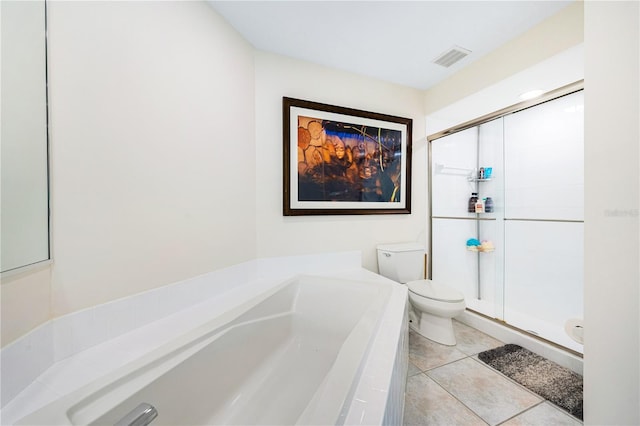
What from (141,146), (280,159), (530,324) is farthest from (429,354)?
(141,146)

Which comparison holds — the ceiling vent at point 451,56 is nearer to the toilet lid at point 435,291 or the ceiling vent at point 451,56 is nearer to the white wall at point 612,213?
the white wall at point 612,213

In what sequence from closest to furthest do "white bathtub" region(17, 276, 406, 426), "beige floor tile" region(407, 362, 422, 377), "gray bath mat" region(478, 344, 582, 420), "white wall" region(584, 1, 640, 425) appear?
"white bathtub" region(17, 276, 406, 426) → "white wall" region(584, 1, 640, 425) → "gray bath mat" region(478, 344, 582, 420) → "beige floor tile" region(407, 362, 422, 377)

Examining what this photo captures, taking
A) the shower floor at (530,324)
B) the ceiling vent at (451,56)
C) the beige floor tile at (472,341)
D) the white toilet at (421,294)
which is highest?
the ceiling vent at (451,56)

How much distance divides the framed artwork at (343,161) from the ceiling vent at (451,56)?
534 millimetres

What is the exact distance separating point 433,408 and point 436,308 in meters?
0.67

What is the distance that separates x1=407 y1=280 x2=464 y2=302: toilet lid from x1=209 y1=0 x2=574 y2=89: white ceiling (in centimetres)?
192

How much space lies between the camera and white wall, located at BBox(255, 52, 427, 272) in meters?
1.88

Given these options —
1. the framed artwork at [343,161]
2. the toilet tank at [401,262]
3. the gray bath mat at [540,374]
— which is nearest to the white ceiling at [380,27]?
the framed artwork at [343,161]

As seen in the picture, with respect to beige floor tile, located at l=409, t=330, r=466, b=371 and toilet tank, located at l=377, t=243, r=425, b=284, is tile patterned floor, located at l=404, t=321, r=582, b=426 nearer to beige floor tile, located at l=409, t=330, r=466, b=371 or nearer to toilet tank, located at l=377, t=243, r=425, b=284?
beige floor tile, located at l=409, t=330, r=466, b=371

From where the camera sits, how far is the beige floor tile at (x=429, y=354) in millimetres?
1681

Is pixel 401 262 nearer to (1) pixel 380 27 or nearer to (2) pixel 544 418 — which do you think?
(2) pixel 544 418

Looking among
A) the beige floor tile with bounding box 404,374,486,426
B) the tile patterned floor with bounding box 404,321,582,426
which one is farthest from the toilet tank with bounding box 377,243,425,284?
the beige floor tile with bounding box 404,374,486,426

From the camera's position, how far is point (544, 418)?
1.23 m

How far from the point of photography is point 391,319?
3.96ft
